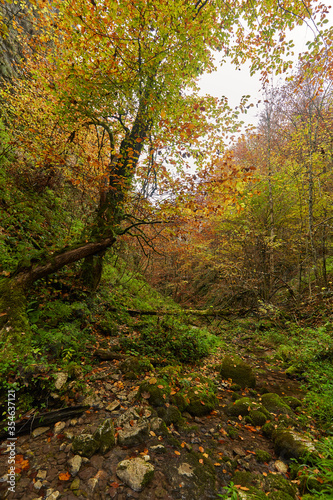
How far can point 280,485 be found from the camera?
2607 mm

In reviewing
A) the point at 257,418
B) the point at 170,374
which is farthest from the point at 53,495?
the point at 257,418

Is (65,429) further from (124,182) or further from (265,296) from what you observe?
(265,296)

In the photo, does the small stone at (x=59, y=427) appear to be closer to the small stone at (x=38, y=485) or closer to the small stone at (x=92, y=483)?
the small stone at (x=38, y=485)

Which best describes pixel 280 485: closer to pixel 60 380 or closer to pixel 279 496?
pixel 279 496

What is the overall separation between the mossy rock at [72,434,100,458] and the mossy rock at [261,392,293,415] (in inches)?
147

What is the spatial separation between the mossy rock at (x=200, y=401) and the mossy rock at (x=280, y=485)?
1.52 meters

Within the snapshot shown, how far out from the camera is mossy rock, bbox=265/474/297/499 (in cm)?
255

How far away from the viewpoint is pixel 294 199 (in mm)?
11352

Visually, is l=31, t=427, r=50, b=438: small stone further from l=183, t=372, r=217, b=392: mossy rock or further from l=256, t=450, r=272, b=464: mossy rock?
l=256, t=450, r=272, b=464: mossy rock

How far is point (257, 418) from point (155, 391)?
2.13m

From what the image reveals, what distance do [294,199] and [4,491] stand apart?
13.9m

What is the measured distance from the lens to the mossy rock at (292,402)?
15.0 ft

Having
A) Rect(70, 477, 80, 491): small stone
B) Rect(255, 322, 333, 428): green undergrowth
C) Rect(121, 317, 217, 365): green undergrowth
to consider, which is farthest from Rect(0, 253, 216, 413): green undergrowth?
Rect(255, 322, 333, 428): green undergrowth

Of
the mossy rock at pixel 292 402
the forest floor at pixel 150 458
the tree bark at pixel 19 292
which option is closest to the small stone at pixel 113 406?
the forest floor at pixel 150 458
